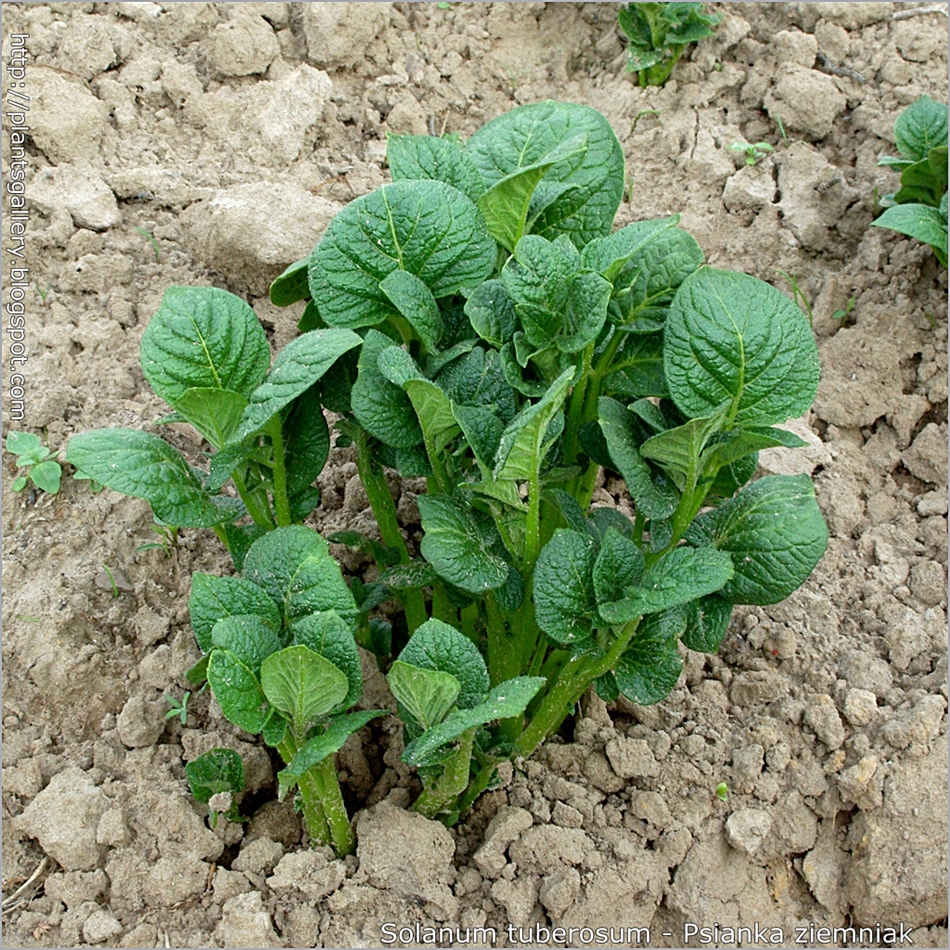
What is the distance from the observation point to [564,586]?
168 cm

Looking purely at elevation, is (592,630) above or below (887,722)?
above

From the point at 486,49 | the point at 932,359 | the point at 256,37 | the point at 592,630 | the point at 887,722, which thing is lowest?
the point at 887,722

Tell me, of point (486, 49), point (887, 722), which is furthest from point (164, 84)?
point (887, 722)

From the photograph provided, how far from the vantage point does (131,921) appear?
1.87 meters

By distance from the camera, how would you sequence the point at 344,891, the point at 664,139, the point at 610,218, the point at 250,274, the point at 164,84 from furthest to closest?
the point at 664,139 → the point at 164,84 → the point at 250,274 → the point at 610,218 → the point at 344,891

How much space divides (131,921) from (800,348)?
5.27 ft

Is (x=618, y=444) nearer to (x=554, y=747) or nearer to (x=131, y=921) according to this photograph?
(x=554, y=747)

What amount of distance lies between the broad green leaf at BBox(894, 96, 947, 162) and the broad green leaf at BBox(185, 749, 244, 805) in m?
2.37

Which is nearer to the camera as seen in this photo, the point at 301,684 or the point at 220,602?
the point at 301,684

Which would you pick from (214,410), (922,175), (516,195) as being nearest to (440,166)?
(516,195)

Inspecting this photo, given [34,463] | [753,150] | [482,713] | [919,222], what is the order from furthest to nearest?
1. [753,150]
2. [919,222]
3. [34,463]
4. [482,713]

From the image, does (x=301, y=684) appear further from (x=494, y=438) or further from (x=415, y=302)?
(x=415, y=302)

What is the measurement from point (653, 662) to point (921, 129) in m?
1.86

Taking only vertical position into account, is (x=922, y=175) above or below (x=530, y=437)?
below
